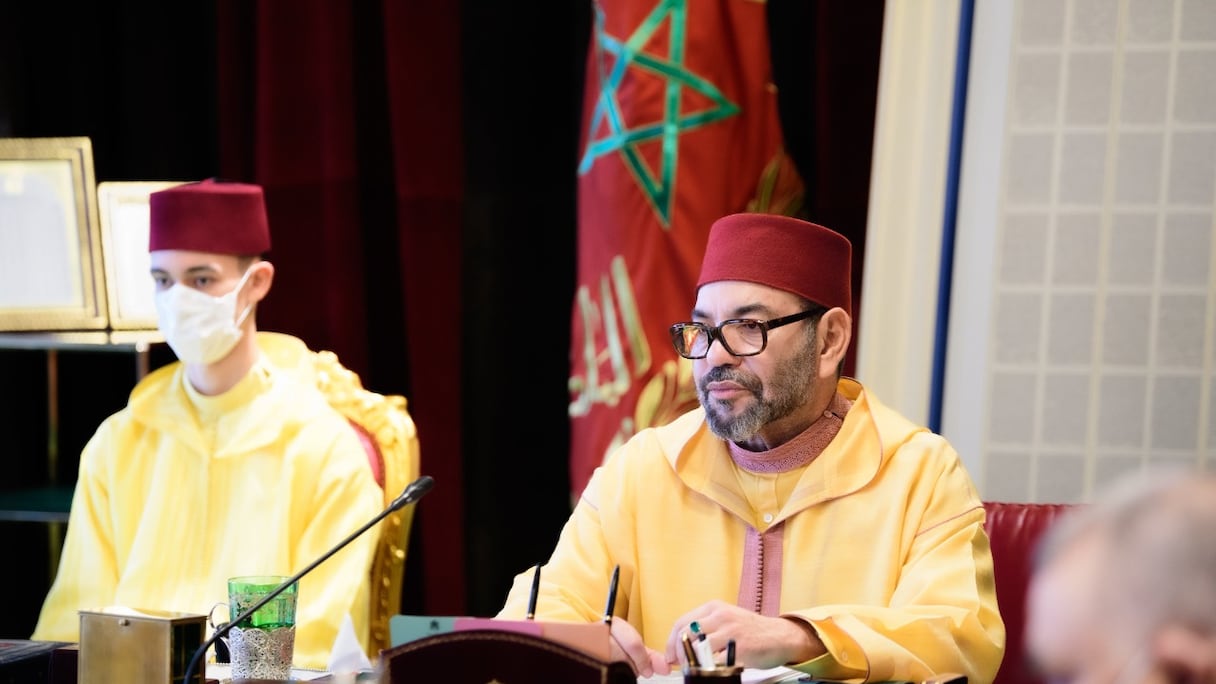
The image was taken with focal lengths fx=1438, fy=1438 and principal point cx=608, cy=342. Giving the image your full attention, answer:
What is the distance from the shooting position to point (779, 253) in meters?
2.40

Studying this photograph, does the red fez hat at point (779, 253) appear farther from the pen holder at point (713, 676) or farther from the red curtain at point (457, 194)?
the red curtain at point (457, 194)

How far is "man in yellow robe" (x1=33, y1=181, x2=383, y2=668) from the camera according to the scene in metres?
2.96

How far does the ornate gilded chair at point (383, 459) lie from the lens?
2.96 m

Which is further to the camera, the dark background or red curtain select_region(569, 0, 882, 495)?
the dark background

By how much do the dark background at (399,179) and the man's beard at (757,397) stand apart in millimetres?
1536

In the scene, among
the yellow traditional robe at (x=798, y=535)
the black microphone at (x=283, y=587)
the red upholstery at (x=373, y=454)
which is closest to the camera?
the black microphone at (x=283, y=587)

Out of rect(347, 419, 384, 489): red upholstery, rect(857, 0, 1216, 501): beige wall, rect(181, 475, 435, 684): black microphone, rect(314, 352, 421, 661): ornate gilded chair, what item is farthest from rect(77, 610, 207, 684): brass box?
rect(857, 0, 1216, 501): beige wall

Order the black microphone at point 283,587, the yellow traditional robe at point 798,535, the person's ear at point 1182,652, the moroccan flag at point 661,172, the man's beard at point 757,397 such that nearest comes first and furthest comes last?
the person's ear at point 1182,652 → the black microphone at point 283,587 → the yellow traditional robe at point 798,535 → the man's beard at point 757,397 → the moroccan flag at point 661,172

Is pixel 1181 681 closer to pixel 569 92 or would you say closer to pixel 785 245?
pixel 785 245

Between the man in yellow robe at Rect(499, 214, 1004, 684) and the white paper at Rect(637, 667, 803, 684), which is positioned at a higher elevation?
the man in yellow robe at Rect(499, 214, 1004, 684)

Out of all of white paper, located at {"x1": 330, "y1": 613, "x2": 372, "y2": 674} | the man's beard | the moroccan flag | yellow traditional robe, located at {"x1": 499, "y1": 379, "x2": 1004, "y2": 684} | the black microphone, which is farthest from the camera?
the moroccan flag

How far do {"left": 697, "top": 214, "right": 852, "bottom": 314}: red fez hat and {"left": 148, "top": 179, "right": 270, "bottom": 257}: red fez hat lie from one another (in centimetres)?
116

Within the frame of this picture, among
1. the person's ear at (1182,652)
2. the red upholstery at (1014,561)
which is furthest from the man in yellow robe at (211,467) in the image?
the person's ear at (1182,652)

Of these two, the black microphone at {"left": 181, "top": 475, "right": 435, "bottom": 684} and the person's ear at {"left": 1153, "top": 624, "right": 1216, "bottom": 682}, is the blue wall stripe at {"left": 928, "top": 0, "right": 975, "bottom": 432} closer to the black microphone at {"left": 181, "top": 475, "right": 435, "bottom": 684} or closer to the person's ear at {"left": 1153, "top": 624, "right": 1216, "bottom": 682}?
the black microphone at {"left": 181, "top": 475, "right": 435, "bottom": 684}
